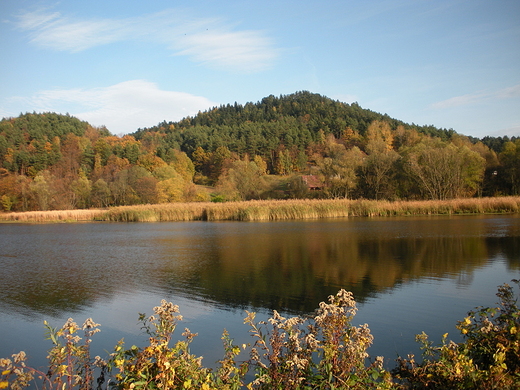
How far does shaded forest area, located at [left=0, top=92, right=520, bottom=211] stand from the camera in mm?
46531

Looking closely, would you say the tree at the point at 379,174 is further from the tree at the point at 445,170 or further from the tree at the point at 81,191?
the tree at the point at 81,191

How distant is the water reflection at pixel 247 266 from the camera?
921 centimetres

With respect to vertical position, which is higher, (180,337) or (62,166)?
(62,166)

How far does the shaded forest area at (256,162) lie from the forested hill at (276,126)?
38cm

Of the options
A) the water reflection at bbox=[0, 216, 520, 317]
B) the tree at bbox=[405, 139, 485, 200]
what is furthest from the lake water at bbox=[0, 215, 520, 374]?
the tree at bbox=[405, 139, 485, 200]

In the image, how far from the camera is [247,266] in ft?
41.7

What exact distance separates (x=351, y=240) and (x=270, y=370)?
49.6 ft

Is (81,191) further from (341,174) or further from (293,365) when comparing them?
(293,365)

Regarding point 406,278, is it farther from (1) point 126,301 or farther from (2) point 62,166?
(2) point 62,166

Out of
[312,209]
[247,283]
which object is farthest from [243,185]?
[247,283]

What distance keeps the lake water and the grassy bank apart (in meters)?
14.8

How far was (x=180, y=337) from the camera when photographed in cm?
648

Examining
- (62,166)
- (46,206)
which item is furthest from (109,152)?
(46,206)

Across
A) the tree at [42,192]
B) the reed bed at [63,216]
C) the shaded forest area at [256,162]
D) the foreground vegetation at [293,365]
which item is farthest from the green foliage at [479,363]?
the tree at [42,192]
